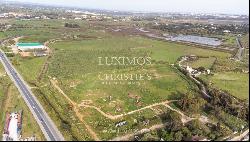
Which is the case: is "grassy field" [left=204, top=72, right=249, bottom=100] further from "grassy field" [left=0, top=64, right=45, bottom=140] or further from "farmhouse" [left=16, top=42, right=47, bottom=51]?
"farmhouse" [left=16, top=42, right=47, bottom=51]

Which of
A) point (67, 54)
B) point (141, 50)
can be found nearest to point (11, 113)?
point (67, 54)

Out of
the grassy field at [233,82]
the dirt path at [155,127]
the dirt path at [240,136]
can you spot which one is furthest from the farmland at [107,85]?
the dirt path at [240,136]

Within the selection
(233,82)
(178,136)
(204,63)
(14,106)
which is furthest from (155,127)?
(204,63)

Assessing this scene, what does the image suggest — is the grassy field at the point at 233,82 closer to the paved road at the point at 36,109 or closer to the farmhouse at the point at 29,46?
the paved road at the point at 36,109

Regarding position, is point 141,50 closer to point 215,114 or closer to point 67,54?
point 67,54

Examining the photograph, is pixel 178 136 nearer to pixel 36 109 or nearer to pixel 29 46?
pixel 36 109

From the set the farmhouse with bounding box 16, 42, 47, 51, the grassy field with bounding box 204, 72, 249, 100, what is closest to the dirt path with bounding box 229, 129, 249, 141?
the grassy field with bounding box 204, 72, 249, 100
